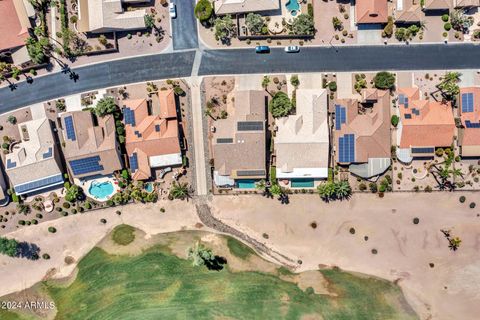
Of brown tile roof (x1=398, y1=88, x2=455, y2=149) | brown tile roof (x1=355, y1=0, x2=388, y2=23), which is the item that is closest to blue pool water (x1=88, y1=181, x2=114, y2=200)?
brown tile roof (x1=398, y1=88, x2=455, y2=149)

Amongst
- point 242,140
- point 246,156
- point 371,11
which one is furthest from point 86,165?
point 371,11

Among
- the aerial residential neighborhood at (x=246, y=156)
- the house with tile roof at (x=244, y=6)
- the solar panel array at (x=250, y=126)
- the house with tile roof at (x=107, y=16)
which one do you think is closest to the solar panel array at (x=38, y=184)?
the aerial residential neighborhood at (x=246, y=156)

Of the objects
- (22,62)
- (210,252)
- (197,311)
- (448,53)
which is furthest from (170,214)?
(448,53)

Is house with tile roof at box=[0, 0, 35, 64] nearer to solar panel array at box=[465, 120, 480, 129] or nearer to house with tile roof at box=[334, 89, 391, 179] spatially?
house with tile roof at box=[334, 89, 391, 179]

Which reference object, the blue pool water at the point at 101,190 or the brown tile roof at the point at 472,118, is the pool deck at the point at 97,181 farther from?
the brown tile roof at the point at 472,118

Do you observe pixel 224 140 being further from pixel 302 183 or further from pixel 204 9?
pixel 204 9
